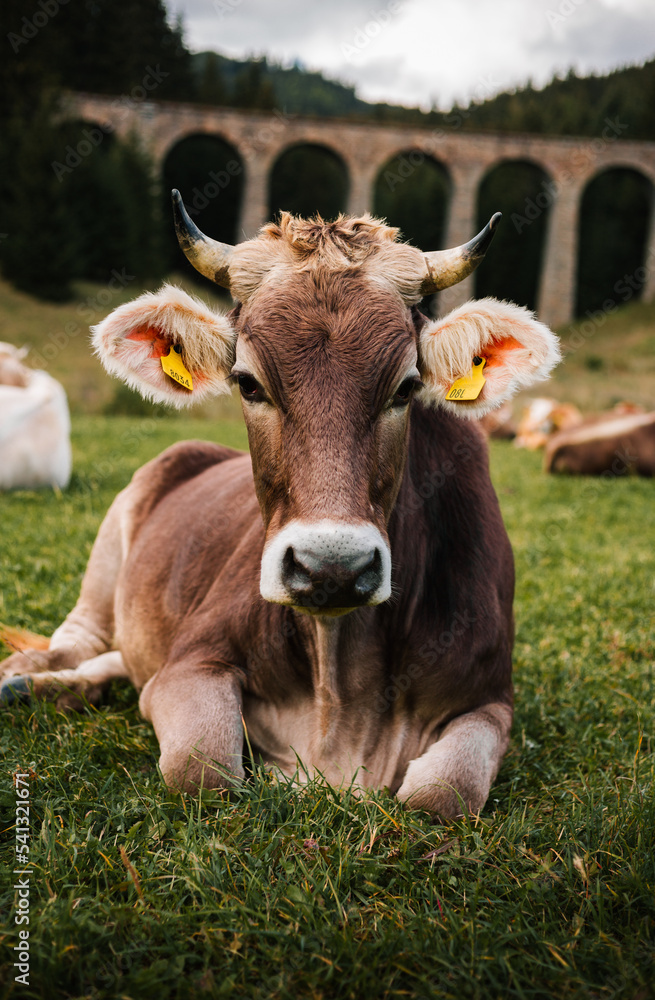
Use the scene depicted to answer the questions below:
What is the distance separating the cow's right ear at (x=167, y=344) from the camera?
8.61 feet

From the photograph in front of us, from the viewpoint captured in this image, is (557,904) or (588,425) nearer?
(557,904)

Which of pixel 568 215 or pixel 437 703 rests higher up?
pixel 568 215

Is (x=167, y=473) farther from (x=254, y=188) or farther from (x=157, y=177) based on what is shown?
(x=157, y=177)

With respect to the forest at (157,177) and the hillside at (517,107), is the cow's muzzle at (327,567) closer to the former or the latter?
the forest at (157,177)

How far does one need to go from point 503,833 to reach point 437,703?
1.65 ft

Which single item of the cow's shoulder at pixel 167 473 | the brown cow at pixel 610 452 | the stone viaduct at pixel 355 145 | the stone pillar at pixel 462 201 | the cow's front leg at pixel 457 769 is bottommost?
the brown cow at pixel 610 452

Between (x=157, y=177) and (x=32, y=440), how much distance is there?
39962mm

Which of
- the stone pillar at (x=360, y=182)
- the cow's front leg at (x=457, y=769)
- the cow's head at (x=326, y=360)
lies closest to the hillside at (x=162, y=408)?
the cow's head at (x=326, y=360)

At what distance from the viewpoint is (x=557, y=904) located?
6.23ft

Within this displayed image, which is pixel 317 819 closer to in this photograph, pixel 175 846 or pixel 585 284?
pixel 175 846

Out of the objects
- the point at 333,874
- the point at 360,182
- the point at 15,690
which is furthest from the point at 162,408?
the point at 360,182

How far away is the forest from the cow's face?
37.5 m

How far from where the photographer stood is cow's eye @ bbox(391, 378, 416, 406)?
2.41 meters

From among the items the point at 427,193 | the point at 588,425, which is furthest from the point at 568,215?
the point at 588,425
